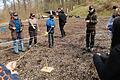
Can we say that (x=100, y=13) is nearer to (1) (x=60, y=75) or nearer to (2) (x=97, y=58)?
(1) (x=60, y=75)

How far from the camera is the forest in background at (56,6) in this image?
36853 mm

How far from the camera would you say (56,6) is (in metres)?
63.2

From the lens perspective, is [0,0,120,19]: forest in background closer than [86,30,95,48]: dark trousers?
No

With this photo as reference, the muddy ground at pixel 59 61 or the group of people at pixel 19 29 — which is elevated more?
the group of people at pixel 19 29

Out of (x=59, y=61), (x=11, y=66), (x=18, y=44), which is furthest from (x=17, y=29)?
(x=11, y=66)

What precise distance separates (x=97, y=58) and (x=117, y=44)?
0.49 m

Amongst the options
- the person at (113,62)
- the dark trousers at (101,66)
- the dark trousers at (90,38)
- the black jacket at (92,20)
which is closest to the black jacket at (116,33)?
the person at (113,62)

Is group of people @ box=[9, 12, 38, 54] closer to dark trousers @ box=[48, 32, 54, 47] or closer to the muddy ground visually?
the muddy ground

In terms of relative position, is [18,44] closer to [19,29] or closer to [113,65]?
[19,29]

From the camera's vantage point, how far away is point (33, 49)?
1418 cm

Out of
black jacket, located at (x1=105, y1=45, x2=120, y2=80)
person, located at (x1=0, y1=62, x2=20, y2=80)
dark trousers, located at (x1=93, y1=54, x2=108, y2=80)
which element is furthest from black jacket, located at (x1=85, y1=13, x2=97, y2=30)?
black jacket, located at (x1=105, y1=45, x2=120, y2=80)

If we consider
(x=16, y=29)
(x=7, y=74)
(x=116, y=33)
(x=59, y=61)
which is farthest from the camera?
(x=16, y=29)

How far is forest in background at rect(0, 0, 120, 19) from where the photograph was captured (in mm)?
36853

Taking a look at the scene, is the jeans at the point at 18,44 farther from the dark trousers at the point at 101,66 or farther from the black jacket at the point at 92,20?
the dark trousers at the point at 101,66
